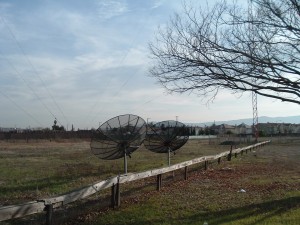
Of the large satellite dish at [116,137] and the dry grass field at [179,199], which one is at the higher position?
the large satellite dish at [116,137]

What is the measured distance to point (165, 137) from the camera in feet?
71.5

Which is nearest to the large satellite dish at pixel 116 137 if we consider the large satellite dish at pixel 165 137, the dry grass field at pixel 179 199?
the dry grass field at pixel 179 199

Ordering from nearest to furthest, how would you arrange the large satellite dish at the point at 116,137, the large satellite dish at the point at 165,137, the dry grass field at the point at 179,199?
the dry grass field at the point at 179,199 < the large satellite dish at the point at 116,137 < the large satellite dish at the point at 165,137

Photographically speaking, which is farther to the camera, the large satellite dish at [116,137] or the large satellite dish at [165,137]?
the large satellite dish at [165,137]

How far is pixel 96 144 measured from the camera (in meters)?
Answer: 18.2

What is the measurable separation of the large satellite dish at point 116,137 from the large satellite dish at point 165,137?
344cm

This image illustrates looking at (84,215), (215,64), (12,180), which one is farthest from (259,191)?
(12,180)

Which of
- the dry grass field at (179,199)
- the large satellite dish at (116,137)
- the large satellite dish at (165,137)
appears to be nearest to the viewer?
the dry grass field at (179,199)

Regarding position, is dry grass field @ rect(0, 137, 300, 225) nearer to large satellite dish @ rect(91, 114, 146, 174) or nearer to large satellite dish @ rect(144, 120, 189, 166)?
large satellite dish @ rect(91, 114, 146, 174)

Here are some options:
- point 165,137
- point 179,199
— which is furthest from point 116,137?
point 179,199

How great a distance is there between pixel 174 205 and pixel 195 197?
4.71ft

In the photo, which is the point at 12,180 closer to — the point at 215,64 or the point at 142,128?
the point at 142,128

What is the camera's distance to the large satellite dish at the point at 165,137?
71.4 ft

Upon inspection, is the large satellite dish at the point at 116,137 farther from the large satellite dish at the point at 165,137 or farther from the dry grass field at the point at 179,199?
the large satellite dish at the point at 165,137
